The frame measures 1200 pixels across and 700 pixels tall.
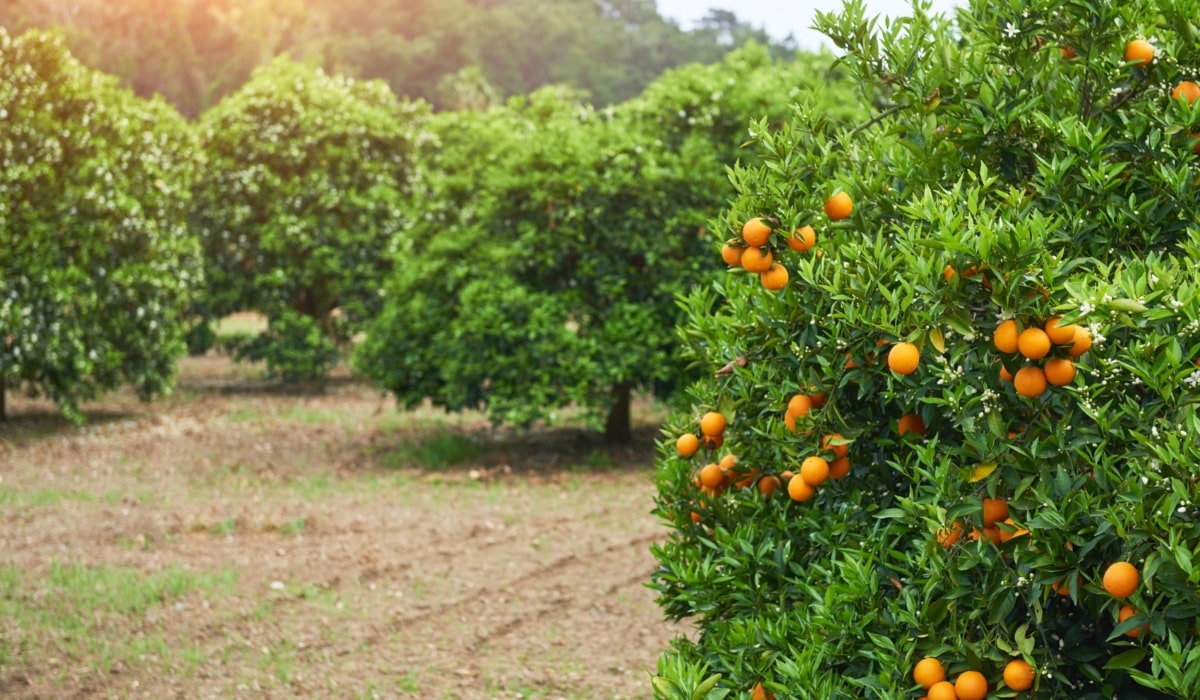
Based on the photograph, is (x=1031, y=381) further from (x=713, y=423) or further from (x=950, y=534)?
(x=713, y=423)

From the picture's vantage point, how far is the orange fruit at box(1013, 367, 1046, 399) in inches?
81.9

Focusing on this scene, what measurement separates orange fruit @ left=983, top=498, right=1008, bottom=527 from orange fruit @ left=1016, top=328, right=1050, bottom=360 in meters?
0.32

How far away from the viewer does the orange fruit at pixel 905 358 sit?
2.18m

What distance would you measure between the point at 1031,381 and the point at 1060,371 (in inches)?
2.2

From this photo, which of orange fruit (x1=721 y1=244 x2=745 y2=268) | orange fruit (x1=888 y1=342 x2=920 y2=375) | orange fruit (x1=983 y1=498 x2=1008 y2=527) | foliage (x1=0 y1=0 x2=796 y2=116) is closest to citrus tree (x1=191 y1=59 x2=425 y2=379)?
orange fruit (x1=721 y1=244 x2=745 y2=268)

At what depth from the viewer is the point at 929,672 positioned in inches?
85.8

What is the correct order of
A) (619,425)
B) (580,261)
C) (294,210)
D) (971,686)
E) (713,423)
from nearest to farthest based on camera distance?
1. (971,686)
2. (713,423)
3. (580,261)
4. (619,425)
5. (294,210)

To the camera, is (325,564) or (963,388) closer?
(963,388)

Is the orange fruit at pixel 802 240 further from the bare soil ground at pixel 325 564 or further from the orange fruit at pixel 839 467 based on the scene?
the bare soil ground at pixel 325 564

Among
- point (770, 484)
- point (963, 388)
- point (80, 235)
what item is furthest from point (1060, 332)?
point (80, 235)

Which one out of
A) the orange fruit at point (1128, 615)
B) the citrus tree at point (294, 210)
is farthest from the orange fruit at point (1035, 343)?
the citrus tree at point (294, 210)

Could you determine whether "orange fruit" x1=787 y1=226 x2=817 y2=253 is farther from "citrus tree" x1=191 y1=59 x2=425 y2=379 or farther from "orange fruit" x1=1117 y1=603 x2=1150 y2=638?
"citrus tree" x1=191 y1=59 x2=425 y2=379

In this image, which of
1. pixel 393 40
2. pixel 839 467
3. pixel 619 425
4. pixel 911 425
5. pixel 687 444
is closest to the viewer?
pixel 911 425

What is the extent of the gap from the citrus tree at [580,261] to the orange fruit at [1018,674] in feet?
22.3
